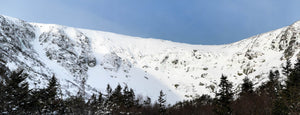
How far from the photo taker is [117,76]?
67125 mm

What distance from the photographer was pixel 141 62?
89062 millimetres

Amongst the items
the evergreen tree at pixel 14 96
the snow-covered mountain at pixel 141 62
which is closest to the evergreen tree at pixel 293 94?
the snow-covered mountain at pixel 141 62

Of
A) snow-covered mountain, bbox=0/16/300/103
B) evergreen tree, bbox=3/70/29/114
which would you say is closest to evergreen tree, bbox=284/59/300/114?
snow-covered mountain, bbox=0/16/300/103

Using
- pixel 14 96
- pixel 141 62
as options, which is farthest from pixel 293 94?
pixel 141 62

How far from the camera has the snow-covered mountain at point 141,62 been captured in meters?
52.1

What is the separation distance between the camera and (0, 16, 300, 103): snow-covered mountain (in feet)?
171

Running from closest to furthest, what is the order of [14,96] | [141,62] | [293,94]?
[14,96], [293,94], [141,62]

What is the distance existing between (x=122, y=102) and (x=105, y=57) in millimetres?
42521

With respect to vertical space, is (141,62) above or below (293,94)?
above

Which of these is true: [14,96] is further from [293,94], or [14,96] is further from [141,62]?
[141,62]

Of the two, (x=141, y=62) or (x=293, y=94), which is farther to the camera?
(x=141, y=62)

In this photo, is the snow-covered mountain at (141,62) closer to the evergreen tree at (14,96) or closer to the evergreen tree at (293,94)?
the evergreen tree at (293,94)

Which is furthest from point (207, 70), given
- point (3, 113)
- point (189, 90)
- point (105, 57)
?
point (3, 113)

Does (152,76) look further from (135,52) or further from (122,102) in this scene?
(122,102)
